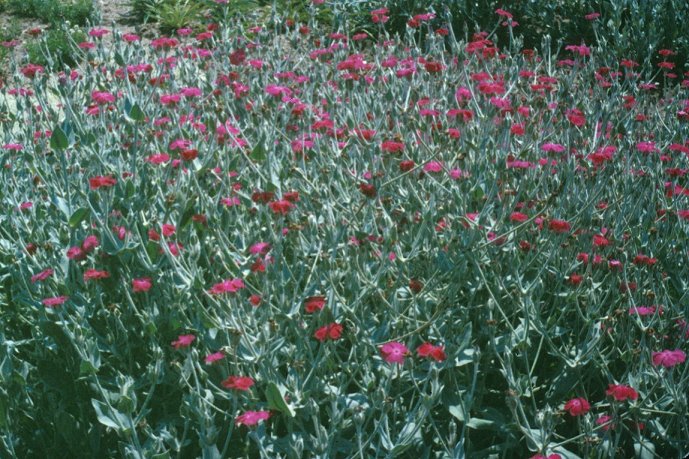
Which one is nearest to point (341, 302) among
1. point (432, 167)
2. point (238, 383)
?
point (238, 383)

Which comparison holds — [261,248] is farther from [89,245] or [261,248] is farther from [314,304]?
[89,245]

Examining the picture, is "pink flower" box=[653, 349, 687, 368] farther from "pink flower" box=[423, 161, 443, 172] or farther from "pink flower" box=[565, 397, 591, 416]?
"pink flower" box=[423, 161, 443, 172]

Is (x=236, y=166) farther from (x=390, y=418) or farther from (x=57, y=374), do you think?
(x=390, y=418)

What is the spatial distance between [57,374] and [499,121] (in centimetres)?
204

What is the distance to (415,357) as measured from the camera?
2.54m

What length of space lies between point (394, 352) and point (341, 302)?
31 cm

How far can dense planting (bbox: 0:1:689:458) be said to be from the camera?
2.44m

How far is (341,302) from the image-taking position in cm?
247

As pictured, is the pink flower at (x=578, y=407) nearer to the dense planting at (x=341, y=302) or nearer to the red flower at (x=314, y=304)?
the dense planting at (x=341, y=302)

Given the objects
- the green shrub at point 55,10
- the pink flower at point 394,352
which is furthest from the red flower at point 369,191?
the green shrub at point 55,10

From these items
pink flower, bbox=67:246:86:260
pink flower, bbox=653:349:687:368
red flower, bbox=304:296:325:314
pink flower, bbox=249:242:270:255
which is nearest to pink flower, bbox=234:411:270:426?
red flower, bbox=304:296:325:314

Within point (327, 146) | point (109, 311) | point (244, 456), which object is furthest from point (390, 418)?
point (327, 146)

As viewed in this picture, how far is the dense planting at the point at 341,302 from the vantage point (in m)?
2.44

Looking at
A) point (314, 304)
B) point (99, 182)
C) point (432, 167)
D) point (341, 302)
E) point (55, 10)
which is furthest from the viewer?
point (55, 10)
